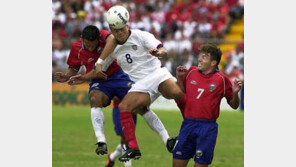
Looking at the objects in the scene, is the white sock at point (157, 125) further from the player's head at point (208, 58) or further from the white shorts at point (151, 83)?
the player's head at point (208, 58)

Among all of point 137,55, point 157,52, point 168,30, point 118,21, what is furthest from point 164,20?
point 157,52

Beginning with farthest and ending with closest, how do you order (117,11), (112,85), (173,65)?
1. (173,65)
2. (112,85)
3. (117,11)

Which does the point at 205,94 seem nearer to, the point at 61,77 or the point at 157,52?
the point at 157,52

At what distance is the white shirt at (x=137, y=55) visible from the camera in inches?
583

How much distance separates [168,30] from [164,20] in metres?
1.21

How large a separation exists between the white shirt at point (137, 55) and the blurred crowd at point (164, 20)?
66.1 ft

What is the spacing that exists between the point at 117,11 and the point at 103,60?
3.46ft

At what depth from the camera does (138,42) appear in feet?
48.7

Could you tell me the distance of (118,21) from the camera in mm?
14398

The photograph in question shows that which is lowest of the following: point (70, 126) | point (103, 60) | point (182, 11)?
point (70, 126)

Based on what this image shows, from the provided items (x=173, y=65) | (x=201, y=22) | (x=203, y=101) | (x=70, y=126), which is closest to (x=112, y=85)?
(x=203, y=101)

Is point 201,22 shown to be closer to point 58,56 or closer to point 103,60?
point 58,56

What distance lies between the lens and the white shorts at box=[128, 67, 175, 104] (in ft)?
48.7

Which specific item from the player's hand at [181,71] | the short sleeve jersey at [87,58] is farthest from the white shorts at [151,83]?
the player's hand at [181,71]
